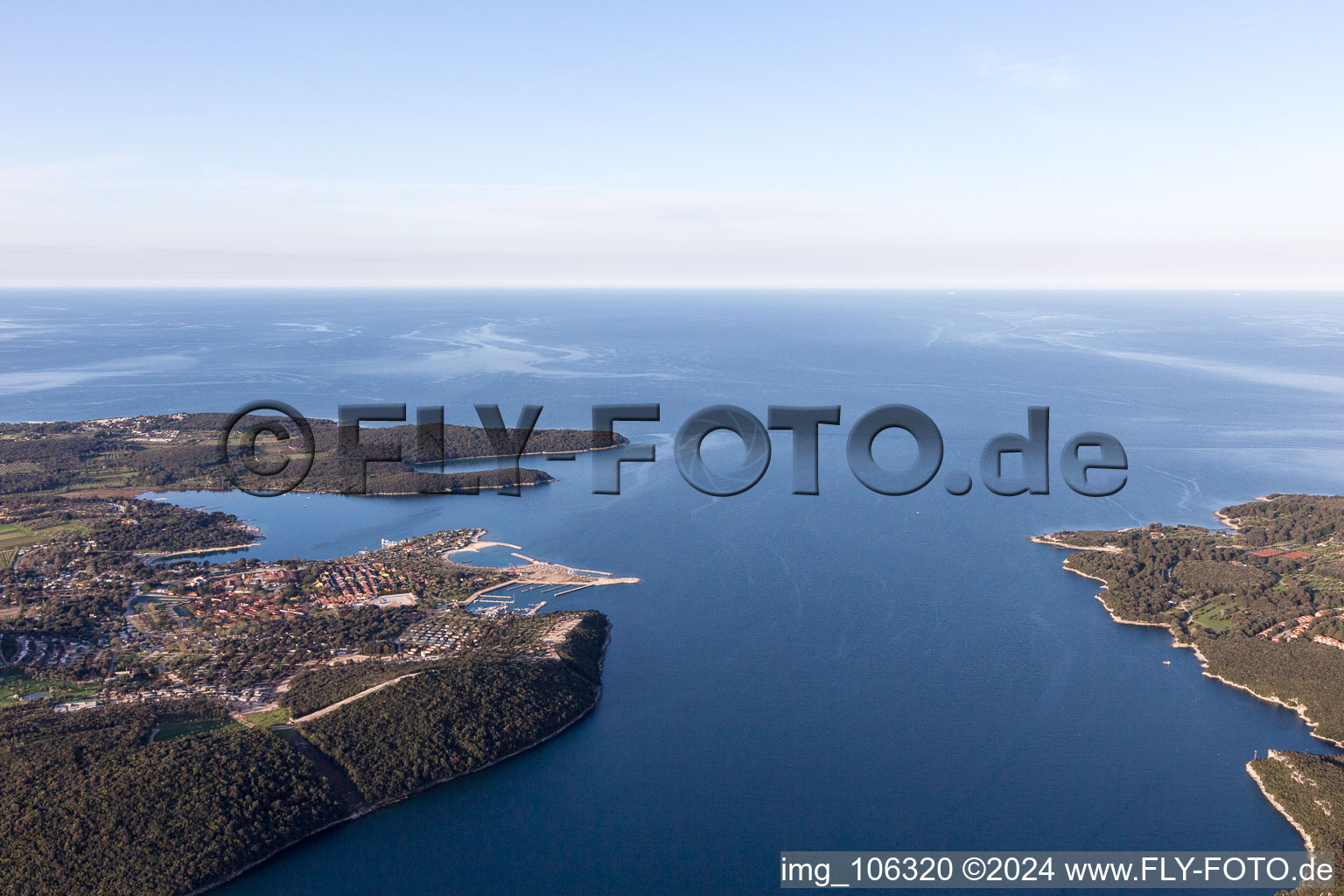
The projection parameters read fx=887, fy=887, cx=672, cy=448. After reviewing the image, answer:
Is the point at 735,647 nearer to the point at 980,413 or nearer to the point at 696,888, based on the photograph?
the point at 696,888

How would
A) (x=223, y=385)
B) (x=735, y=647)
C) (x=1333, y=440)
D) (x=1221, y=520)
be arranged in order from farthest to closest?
(x=223, y=385)
(x=1333, y=440)
(x=1221, y=520)
(x=735, y=647)

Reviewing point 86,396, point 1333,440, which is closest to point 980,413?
point 1333,440

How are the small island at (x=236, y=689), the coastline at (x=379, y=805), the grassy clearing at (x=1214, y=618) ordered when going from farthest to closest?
1. the grassy clearing at (x=1214, y=618)
2. the small island at (x=236, y=689)
3. the coastline at (x=379, y=805)

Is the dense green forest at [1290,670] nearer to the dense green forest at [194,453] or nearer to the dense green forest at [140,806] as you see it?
the dense green forest at [140,806]

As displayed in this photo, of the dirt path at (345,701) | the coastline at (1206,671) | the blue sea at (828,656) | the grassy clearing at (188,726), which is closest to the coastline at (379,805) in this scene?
the blue sea at (828,656)

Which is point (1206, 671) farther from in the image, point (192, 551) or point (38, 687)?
point (192, 551)
